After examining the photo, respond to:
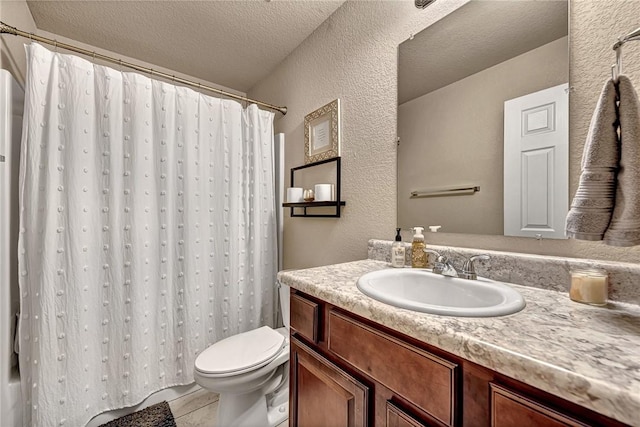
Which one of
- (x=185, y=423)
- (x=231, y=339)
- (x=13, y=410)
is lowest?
(x=185, y=423)

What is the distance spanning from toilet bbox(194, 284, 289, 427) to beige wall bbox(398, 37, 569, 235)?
36.8 inches

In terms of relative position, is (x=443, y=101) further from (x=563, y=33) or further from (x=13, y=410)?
(x=13, y=410)

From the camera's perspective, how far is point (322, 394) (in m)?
0.84

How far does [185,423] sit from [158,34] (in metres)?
2.43

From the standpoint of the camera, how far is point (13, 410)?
1209mm

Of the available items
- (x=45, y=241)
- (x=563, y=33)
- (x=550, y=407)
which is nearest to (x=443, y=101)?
(x=563, y=33)

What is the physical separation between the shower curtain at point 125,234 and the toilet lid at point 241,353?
396mm

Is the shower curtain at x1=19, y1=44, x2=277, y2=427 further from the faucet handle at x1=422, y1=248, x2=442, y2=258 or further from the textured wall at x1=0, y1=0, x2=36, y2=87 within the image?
the faucet handle at x1=422, y1=248, x2=442, y2=258

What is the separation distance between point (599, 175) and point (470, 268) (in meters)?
0.42

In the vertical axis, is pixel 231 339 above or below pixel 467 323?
below

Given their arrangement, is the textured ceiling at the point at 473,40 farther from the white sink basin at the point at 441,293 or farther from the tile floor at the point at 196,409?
the tile floor at the point at 196,409

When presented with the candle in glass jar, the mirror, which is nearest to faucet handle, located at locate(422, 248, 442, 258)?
the mirror

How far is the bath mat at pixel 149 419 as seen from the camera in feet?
4.55

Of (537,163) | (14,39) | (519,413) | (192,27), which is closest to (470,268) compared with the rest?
(537,163)
